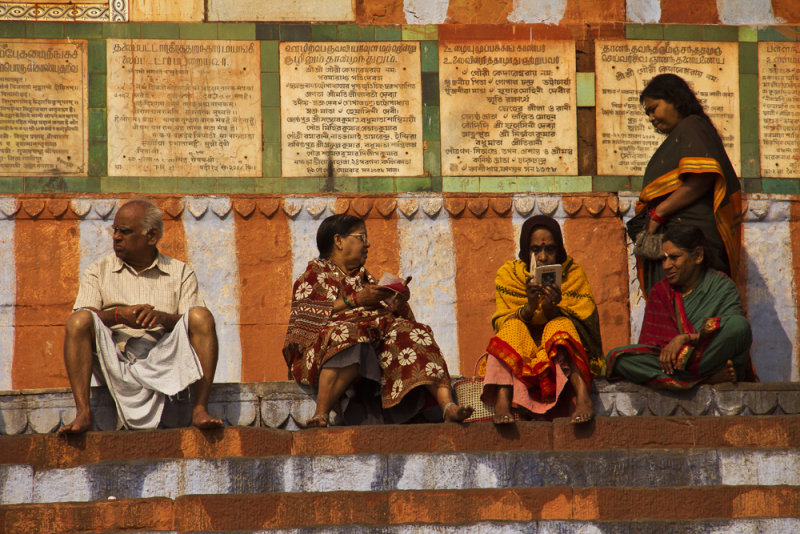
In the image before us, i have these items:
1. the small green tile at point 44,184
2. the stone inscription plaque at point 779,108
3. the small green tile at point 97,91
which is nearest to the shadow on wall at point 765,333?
the stone inscription plaque at point 779,108

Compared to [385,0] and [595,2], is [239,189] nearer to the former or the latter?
[385,0]

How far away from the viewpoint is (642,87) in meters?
11.8

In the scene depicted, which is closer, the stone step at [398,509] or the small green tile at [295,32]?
the stone step at [398,509]

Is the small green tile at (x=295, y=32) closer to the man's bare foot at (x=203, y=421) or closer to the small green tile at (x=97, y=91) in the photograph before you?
the small green tile at (x=97, y=91)

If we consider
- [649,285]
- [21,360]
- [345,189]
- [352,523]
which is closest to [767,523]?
[352,523]

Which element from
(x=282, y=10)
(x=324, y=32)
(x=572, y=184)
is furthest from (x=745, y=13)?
(x=282, y=10)

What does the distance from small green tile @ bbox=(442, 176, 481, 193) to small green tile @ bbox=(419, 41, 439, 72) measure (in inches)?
37.5

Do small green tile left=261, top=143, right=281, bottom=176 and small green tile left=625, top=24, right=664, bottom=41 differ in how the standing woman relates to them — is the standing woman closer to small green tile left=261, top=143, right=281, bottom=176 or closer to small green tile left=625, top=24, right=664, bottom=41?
small green tile left=625, top=24, right=664, bottom=41

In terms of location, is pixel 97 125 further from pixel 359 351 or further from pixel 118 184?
pixel 359 351

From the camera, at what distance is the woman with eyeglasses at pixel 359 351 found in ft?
28.2

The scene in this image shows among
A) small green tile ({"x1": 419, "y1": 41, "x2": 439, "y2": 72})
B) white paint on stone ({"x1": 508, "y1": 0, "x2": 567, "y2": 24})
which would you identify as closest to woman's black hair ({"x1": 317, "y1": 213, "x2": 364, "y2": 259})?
small green tile ({"x1": 419, "y1": 41, "x2": 439, "y2": 72})

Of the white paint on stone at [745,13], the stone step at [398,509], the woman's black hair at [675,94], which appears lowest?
the stone step at [398,509]

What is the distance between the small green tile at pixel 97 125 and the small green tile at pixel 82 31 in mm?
628

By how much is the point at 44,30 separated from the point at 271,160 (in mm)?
2152
